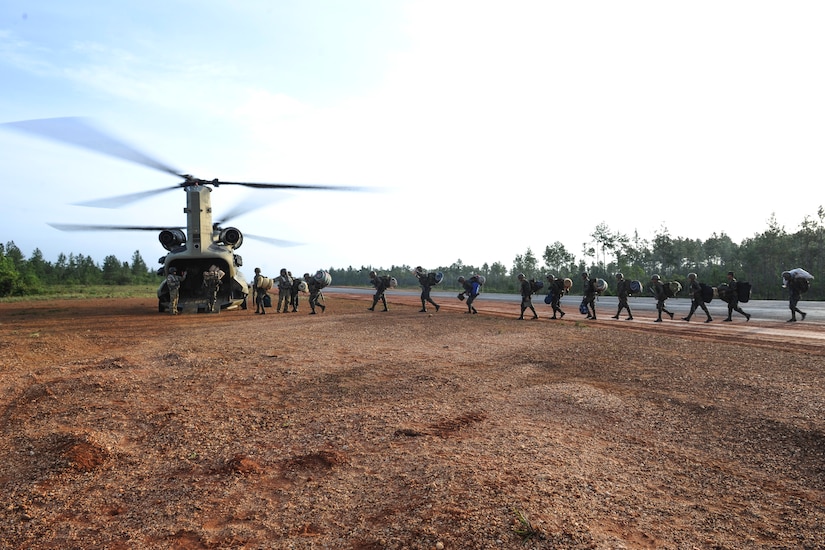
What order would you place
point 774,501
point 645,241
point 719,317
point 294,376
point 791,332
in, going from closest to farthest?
1. point 774,501
2. point 294,376
3. point 791,332
4. point 719,317
5. point 645,241

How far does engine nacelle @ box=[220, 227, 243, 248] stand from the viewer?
19562mm

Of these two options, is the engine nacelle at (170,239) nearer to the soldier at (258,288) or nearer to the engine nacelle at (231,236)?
the engine nacelle at (231,236)

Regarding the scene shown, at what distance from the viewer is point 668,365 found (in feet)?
28.0

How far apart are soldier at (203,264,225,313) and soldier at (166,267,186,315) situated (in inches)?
42.4

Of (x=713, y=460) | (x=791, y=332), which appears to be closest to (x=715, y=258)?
(x=791, y=332)

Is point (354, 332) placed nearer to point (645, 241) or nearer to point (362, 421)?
point (362, 421)

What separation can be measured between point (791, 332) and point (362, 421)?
47.5 ft

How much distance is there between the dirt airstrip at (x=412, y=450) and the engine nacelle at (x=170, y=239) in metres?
10.6

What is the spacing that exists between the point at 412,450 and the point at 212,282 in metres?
16.9

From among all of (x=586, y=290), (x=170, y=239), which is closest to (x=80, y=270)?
(x=170, y=239)

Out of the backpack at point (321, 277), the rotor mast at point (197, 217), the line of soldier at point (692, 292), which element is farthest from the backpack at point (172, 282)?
the line of soldier at point (692, 292)

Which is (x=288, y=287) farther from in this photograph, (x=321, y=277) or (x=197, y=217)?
(x=197, y=217)

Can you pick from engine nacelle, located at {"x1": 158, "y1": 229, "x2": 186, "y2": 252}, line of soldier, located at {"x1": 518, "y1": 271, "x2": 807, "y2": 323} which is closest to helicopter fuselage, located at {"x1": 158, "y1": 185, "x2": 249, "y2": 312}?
engine nacelle, located at {"x1": 158, "y1": 229, "x2": 186, "y2": 252}

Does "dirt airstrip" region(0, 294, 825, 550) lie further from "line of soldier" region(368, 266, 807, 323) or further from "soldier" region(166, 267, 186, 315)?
"soldier" region(166, 267, 186, 315)
